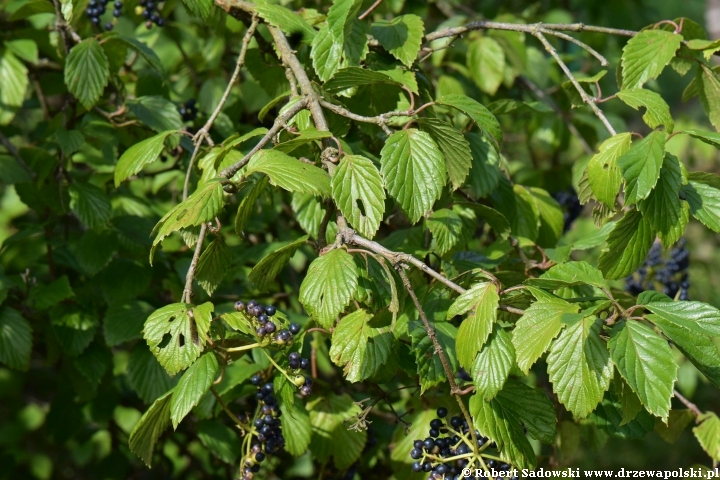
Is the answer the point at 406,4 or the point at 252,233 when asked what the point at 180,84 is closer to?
the point at 252,233

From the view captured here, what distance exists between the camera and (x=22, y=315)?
2148 millimetres

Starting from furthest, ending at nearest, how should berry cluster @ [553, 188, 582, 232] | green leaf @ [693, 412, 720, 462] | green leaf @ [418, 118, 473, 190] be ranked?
berry cluster @ [553, 188, 582, 232]
green leaf @ [693, 412, 720, 462]
green leaf @ [418, 118, 473, 190]

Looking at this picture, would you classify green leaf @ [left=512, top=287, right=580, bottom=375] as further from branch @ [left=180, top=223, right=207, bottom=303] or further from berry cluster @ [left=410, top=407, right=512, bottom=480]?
branch @ [left=180, top=223, right=207, bottom=303]

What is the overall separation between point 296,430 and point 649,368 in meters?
0.98

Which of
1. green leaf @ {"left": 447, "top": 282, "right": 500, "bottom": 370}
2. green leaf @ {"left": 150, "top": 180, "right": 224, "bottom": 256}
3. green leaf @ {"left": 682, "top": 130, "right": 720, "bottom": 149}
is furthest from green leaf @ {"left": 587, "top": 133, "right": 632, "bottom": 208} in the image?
green leaf @ {"left": 150, "top": 180, "right": 224, "bottom": 256}

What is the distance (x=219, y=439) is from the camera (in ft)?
7.39

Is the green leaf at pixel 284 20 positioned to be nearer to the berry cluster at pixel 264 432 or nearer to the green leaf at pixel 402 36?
the green leaf at pixel 402 36

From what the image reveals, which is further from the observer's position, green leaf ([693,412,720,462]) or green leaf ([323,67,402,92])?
green leaf ([693,412,720,462])

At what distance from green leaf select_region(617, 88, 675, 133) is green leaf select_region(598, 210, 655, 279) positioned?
20 cm

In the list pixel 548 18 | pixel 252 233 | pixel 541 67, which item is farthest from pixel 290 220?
pixel 548 18

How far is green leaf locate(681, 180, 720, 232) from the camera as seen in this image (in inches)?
57.6

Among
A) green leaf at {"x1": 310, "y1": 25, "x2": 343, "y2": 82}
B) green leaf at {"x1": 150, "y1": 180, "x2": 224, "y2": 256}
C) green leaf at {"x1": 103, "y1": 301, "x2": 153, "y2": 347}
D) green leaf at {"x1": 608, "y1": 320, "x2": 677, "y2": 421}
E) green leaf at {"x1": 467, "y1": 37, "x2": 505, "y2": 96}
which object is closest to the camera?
green leaf at {"x1": 608, "y1": 320, "x2": 677, "y2": 421}

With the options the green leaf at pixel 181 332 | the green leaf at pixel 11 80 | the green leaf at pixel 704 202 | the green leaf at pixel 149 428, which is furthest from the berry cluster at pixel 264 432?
the green leaf at pixel 11 80

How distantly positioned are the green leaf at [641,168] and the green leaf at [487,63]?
1.26 metres
